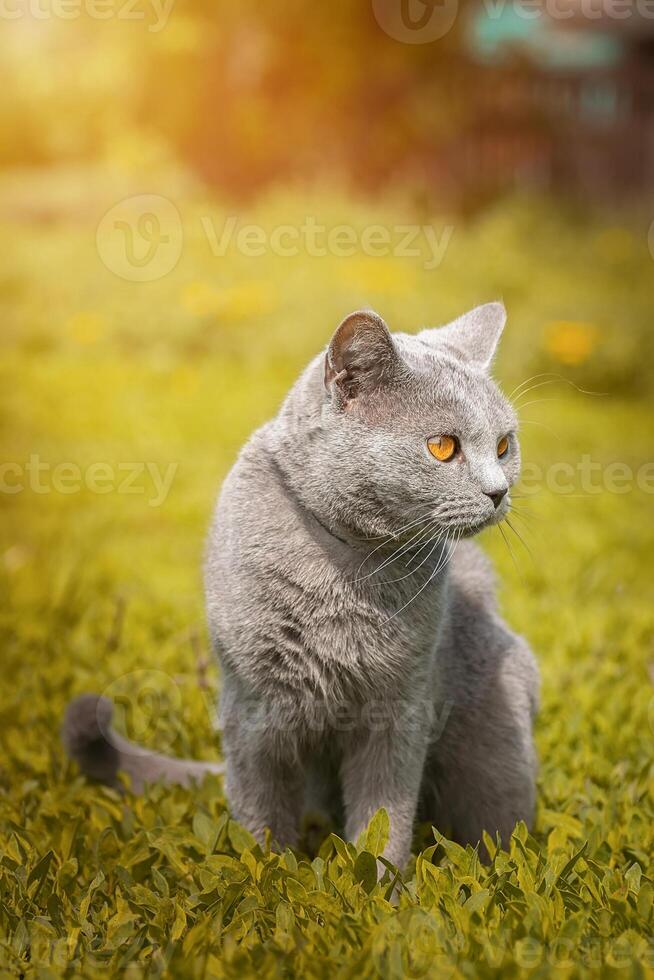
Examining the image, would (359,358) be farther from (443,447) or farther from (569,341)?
(569,341)

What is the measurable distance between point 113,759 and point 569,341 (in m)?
4.11

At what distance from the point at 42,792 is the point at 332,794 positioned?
728mm

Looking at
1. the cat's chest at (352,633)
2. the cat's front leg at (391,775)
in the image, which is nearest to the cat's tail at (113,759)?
the cat's front leg at (391,775)

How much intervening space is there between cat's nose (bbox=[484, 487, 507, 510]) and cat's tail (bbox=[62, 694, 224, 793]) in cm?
111

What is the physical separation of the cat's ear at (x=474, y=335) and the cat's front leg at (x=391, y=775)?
728 mm

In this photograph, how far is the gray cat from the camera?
1.92 metres

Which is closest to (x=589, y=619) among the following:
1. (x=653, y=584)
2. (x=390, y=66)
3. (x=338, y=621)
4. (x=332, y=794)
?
(x=653, y=584)

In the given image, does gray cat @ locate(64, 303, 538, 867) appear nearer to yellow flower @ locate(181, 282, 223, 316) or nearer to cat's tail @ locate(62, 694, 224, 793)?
cat's tail @ locate(62, 694, 224, 793)

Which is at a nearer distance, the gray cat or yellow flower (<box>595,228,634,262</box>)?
the gray cat

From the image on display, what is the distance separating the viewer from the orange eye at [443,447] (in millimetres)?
1911

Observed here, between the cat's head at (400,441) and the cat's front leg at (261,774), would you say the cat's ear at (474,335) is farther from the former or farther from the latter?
the cat's front leg at (261,774)

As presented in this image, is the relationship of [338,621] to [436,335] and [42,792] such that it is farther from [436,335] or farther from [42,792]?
[42,792]

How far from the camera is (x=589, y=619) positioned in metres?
3.54

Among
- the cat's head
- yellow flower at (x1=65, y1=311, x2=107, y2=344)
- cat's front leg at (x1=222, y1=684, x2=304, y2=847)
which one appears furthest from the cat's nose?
yellow flower at (x1=65, y1=311, x2=107, y2=344)
